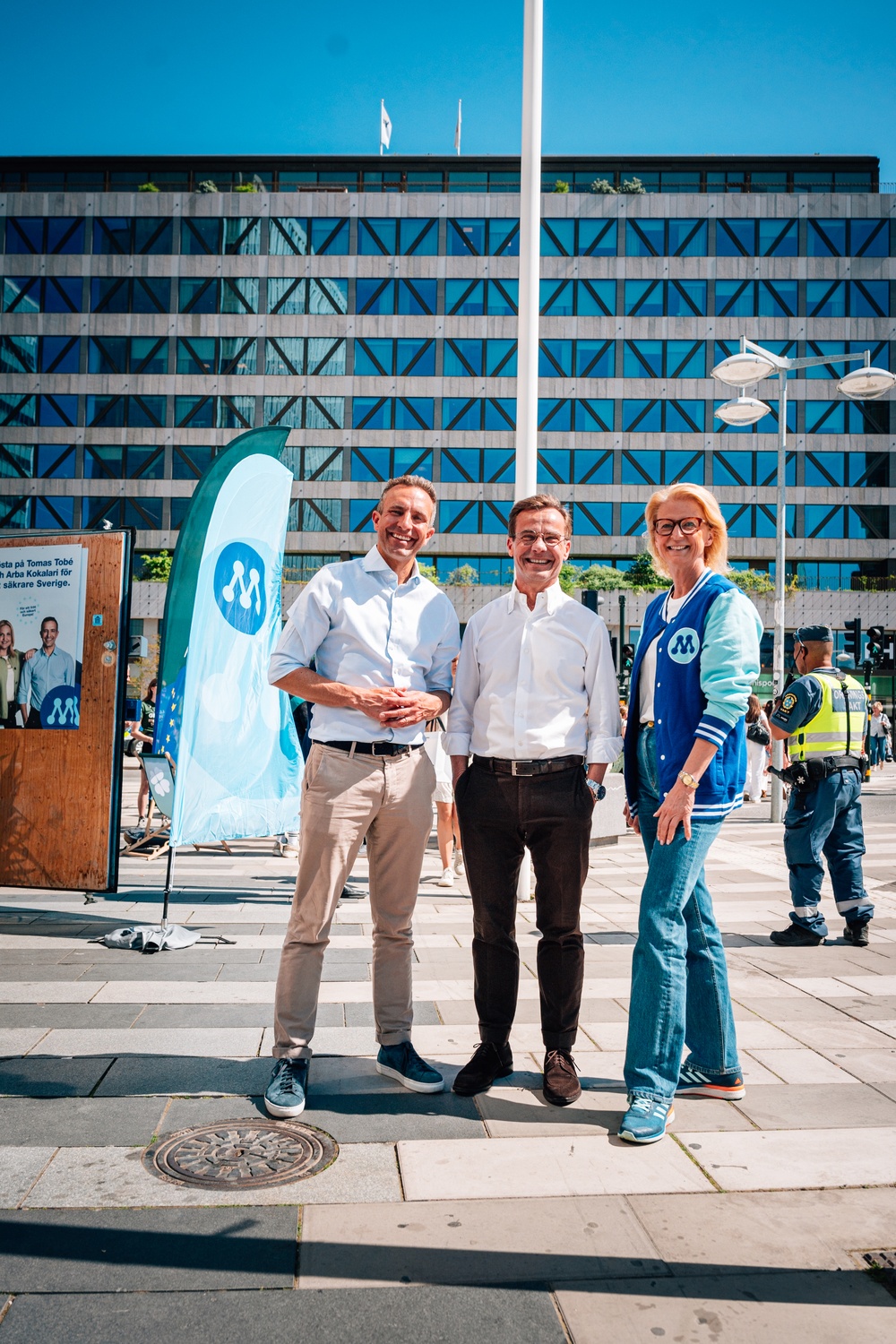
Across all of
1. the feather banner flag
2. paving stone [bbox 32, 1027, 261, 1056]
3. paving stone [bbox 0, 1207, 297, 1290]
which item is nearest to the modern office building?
the feather banner flag

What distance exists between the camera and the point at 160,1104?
3643mm

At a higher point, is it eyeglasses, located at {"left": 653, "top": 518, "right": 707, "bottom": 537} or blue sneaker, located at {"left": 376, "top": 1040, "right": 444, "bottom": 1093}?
eyeglasses, located at {"left": 653, "top": 518, "right": 707, "bottom": 537}

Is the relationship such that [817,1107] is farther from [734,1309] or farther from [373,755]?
[373,755]

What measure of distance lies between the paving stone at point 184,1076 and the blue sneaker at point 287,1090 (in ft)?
0.57

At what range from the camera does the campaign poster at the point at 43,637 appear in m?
6.80

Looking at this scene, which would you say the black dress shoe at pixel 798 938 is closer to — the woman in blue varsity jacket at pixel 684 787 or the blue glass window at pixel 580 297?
the woman in blue varsity jacket at pixel 684 787

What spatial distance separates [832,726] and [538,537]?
3874 mm

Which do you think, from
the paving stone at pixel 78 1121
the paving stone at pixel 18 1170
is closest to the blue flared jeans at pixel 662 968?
the paving stone at pixel 78 1121

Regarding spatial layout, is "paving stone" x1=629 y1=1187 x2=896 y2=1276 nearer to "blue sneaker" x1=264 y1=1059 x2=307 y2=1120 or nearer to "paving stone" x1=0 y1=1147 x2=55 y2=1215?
"blue sneaker" x1=264 y1=1059 x2=307 y2=1120

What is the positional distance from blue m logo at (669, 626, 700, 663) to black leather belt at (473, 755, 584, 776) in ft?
1.76

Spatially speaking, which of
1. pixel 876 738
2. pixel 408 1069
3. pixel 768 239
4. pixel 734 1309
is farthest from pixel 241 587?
pixel 768 239

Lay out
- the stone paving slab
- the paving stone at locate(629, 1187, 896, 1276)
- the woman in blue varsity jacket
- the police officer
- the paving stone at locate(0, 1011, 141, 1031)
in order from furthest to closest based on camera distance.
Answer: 1. the police officer
2. the paving stone at locate(0, 1011, 141, 1031)
3. the woman in blue varsity jacket
4. the stone paving slab
5. the paving stone at locate(629, 1187, 896, 1276)

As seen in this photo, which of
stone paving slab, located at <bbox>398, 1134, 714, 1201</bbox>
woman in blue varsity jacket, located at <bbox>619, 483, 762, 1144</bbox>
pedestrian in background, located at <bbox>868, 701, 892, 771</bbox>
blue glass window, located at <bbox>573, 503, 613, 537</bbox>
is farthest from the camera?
blue glass window, located at <bbox>573, 503, 613, 537</bbox>

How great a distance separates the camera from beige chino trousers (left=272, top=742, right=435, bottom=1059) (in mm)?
3777
